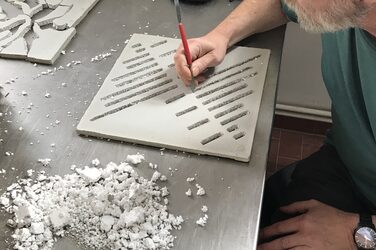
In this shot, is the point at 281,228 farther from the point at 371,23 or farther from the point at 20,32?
the point at 20,32

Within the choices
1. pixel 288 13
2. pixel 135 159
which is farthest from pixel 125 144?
pixel 288 13

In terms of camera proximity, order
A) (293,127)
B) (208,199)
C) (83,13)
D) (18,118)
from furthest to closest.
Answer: (293,127) < (83,13) < (18,118) < (208,199)

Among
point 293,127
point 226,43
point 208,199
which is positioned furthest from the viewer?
point 293,127

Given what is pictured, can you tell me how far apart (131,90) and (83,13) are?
31 centimetres

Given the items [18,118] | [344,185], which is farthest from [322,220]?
[18,118]

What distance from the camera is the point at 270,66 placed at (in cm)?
97

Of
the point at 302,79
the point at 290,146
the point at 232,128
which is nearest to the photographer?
the point at 232,128

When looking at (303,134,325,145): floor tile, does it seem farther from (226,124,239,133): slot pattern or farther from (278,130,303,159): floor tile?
(226,124,239,133): slot pattern

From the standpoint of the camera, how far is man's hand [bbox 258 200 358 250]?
974 mm

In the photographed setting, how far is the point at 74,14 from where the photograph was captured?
1118 millimetres

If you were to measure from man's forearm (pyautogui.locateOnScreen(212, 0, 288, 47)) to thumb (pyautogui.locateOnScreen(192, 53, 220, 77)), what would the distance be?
0.08m

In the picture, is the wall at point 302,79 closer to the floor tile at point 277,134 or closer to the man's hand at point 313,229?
the floor tile at point 277,134

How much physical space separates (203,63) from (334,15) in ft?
0.86

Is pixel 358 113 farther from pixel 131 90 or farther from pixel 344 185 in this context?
pixel 131 90
